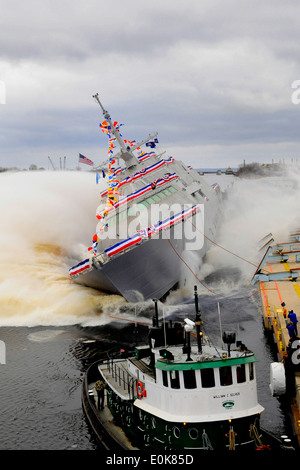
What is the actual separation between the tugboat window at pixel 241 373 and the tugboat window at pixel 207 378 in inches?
34.9

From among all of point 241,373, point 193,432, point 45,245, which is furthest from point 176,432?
point 45,245

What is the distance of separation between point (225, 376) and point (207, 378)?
619mm

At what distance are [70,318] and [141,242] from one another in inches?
337

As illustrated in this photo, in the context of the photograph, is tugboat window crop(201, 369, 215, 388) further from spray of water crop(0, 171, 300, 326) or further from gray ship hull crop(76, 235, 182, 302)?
spray of water crop(0, 171, 300, 326)

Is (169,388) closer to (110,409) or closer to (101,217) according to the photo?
(110,409)

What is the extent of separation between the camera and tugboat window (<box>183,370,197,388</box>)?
60.1ft

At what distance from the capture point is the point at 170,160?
61.7 meters

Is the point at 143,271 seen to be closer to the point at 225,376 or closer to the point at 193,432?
the point at 225,376

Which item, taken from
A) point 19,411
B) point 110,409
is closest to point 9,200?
point 19,411

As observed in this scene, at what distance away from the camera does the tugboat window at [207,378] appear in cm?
1831

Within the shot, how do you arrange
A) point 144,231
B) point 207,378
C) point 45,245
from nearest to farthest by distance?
point 207,378 → point 144,231 → point 45,245

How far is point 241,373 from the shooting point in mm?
18672

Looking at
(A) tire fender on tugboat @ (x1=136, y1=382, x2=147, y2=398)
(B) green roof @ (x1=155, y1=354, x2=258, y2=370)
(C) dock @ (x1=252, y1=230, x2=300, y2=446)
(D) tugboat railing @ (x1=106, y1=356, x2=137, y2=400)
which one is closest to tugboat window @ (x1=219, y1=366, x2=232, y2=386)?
(B) green roof @ (x1=155, y1=354, x2=258, y2=370)

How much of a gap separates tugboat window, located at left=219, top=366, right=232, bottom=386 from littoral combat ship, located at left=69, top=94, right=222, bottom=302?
2281cm
